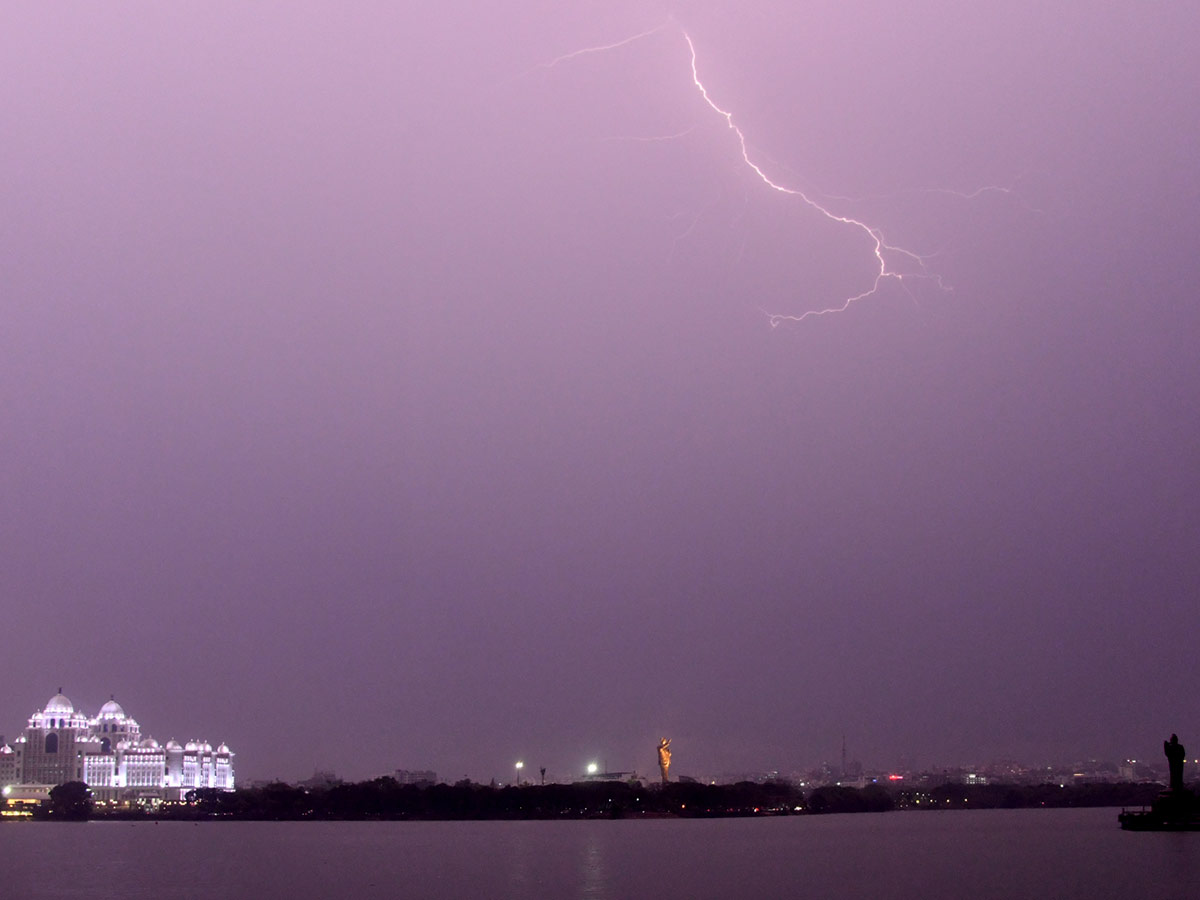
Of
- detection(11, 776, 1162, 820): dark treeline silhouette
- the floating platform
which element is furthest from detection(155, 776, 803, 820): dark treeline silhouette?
the floating platform

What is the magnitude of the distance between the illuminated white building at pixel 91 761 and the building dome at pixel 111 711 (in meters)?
2.50

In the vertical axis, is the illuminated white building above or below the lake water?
above

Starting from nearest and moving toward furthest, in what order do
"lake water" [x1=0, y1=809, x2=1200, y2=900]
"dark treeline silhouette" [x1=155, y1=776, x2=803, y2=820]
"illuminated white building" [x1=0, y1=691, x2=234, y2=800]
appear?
"lake water" [x1=0, y1=809, x2=1200, y2=900]
"dark treeline silhouette" [x1=155, y1=776, x2=803, y2=820]
"illuminated white building" [x1=0, y1=691, x2=234, y2=800]

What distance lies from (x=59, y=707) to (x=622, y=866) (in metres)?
137

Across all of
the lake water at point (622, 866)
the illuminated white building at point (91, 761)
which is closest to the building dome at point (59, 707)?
the illuminated white building at point (91, 761)

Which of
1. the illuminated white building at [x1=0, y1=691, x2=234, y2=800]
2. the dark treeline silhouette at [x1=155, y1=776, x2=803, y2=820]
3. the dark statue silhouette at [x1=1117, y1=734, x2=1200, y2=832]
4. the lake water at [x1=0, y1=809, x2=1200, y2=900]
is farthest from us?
the illuminated white building at [x1=0, y1=691, x2=234, y2=800]

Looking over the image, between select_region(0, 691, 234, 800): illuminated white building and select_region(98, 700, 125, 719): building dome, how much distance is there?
8.21ft

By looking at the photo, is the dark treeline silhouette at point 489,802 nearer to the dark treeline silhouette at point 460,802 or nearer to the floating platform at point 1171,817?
the dark treeline silhouette at point 460,802

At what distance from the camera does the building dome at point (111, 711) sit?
183500 mm

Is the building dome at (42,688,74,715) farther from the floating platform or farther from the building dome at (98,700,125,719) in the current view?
the floating platform

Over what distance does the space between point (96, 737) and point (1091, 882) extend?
6025 inches

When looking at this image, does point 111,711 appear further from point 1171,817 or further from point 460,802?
point 1171,817

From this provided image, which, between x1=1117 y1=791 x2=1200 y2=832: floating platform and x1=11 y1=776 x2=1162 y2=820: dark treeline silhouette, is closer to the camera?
x1=1117 y1=791 x2=1200 y2=832: floating platform

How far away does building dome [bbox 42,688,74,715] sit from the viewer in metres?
176
